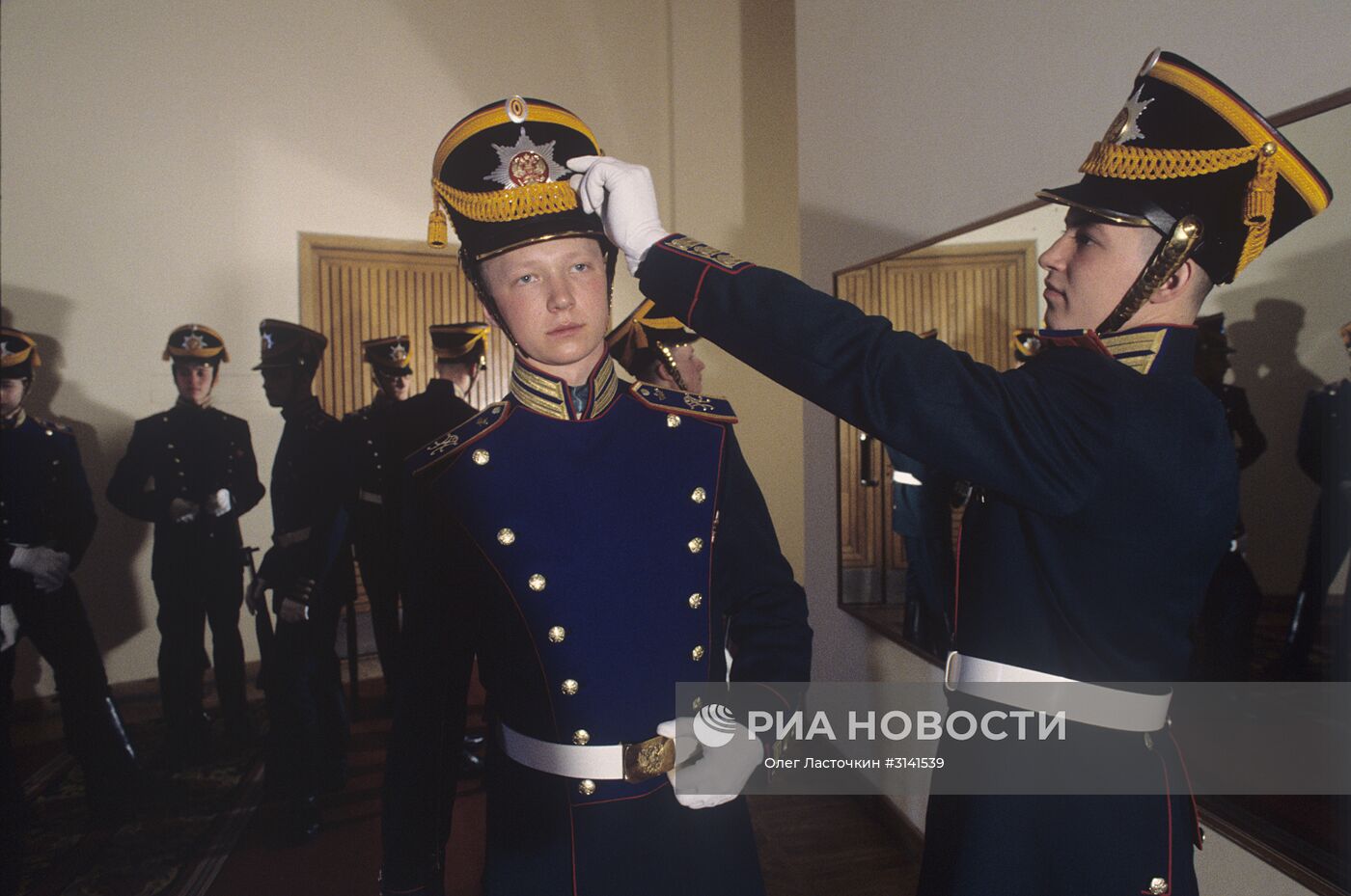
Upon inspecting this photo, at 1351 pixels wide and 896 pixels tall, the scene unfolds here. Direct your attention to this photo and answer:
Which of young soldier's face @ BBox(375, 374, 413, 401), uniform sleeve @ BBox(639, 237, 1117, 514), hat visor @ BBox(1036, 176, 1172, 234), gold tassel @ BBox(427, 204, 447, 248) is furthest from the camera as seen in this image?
young soldier's face @ BBox(375, 374, 413, 401)

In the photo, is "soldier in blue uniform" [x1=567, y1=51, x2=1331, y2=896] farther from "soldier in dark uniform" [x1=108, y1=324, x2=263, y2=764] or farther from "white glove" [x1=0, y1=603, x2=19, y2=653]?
"soldier in dark uniform" [x1=108, y1=324, x2=263, y2=764]

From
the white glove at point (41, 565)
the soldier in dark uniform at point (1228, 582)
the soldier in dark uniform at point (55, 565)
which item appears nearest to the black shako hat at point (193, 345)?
the soldier in dark uniform at point (55, 565)

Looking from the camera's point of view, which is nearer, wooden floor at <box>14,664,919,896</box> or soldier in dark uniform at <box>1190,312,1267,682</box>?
soldier in dark uniform at <box>1190,312,1267,682</box>

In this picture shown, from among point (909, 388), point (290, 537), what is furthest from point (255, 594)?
point (909, 388)

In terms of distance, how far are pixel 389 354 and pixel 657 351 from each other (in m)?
1.67

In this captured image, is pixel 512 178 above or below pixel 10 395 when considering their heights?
above

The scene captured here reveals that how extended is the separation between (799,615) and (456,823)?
222cm

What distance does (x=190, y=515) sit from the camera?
9.86 ft

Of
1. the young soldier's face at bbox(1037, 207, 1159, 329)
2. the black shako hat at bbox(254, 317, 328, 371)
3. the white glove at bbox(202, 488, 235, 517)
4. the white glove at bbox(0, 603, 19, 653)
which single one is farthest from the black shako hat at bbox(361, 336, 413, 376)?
the young soldier's face at bbox(1037, 207, 1159, 329)

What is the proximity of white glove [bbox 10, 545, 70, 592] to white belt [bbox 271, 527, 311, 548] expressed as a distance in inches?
28.9

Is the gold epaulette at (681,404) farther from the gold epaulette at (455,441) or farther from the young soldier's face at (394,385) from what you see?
the young soldier's face at (394,385)

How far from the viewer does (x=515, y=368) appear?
1.03m

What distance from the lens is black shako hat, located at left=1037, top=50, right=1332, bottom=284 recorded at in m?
0.87

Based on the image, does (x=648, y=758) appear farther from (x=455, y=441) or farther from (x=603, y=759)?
(x=455, y=441)
